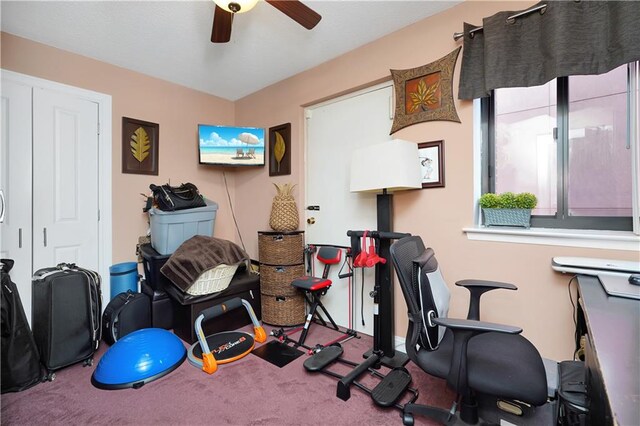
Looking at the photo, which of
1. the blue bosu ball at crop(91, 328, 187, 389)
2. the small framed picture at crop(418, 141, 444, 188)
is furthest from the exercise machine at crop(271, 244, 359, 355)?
the small framed picture at crop(418, 141, 444, 188)

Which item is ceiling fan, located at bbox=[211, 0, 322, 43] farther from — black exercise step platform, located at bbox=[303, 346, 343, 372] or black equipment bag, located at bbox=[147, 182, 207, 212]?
black exercise step platform, located at bbox=[303, 346, 343, 372]

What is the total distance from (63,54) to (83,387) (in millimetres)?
2733

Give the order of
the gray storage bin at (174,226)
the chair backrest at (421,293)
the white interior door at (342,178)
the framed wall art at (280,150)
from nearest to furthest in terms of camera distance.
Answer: the chair backrest at (421,293), the white interior door at (342,178), the gray storage bin at (174,226), the framed wall art at (280,150)

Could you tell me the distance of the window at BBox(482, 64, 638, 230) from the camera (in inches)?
64.6

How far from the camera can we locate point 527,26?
5.60 ft

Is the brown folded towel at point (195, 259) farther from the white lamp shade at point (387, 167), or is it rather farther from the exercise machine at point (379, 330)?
the white lamp shade at point (387, 167)

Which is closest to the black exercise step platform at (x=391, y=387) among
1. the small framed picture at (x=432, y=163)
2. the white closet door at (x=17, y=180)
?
the small framed picture at (x=432, y=163)

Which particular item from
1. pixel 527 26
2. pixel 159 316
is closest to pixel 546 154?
pixel 527 26

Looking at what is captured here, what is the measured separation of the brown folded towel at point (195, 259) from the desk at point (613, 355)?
234 cm

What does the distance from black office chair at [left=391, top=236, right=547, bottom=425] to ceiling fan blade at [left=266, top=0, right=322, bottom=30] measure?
1.46 meters

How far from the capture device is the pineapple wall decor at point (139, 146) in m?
2.88

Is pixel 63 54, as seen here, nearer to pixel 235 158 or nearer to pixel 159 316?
pixel 235 158

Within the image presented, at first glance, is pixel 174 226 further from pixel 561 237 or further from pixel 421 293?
pixel 561 237

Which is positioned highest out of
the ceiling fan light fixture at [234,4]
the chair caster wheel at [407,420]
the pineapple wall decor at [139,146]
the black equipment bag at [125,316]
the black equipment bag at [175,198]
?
the ceiling fan light fixture at [234,4]
